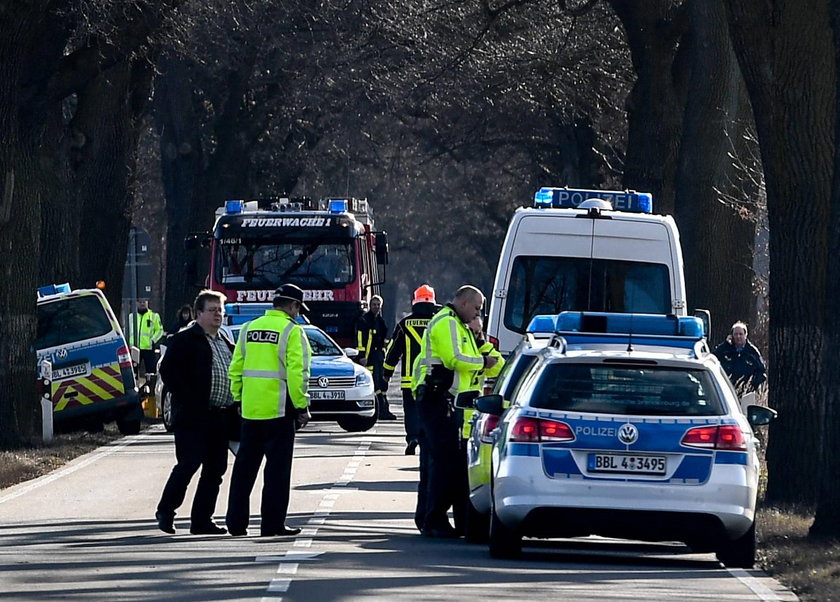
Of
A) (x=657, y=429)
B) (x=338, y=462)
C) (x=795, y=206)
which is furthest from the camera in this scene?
(x=338, y=462)

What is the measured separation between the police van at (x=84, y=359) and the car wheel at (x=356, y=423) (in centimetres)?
288

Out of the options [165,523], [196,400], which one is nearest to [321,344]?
[196,400]

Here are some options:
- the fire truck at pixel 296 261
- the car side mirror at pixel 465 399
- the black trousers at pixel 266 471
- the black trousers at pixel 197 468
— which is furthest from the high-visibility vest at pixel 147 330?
the car side mirror at pixel 465 399

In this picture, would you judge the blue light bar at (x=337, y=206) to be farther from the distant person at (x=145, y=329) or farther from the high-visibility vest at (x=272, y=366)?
the high-visibility vest at (x=272, y=366)

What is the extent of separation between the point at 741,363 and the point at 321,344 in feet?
20.1

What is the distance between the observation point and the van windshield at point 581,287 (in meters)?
18.3

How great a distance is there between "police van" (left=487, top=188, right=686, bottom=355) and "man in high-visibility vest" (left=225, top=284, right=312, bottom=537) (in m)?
5.19

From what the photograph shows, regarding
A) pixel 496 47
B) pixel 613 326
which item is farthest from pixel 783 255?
pixel 496 47

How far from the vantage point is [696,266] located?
2512 centimetres

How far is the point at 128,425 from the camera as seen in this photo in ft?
84.9

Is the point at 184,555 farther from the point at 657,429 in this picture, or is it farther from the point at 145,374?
the point at 145,374

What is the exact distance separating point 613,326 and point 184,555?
308 centimetres

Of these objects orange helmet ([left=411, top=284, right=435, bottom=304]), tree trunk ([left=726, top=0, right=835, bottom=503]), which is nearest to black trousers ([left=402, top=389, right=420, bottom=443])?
orange helmet ([left=411, top=284, right=435, bottom=304])

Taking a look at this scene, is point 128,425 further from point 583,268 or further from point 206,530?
point 206,530
